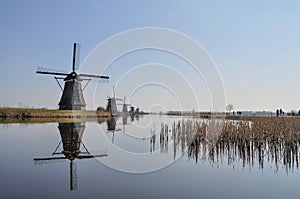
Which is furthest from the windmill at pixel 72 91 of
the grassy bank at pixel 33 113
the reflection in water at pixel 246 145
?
the reflection in water at pixel 246 145

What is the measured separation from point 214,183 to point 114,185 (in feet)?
7.92

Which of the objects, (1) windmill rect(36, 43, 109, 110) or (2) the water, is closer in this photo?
(2) the water

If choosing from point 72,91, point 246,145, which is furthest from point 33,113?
point 246,145

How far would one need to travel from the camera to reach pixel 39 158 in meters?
10.6

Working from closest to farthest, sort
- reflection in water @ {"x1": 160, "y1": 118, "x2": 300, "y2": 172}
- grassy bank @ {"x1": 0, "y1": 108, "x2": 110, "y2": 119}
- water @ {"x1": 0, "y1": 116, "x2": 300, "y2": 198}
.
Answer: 1. water @ {"x1": 0, "y1": 116, "x2": 300, "y2": 198}
2. reflection in water @ {"x1": 160, "y1": 118, "x2": 300, "y2": 172}
3. grassy bank @ {"x1": 0, "y1": 108, "x2": 110, "y2": 119}

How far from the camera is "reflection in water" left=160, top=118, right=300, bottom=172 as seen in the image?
966 cm

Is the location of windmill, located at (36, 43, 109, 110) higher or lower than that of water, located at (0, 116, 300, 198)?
higher

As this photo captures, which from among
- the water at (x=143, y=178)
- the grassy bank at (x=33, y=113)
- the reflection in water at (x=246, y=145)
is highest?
the grassy bank at (x=33, y=113)

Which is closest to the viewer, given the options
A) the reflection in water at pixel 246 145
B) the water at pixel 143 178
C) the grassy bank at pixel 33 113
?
the water at pixel 143 178

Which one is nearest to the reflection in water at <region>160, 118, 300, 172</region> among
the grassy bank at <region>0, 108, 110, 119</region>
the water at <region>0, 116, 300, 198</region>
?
the water at <region>0, 116, 300, 198</region>

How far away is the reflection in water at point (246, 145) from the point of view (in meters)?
9.66

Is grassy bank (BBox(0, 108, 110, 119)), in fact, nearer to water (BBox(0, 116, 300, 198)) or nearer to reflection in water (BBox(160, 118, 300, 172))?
water (BBox(0, 116, 300, 198))

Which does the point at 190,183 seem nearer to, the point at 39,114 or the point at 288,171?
the point at 288,171

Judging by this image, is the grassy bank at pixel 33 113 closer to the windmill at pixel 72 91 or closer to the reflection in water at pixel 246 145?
the windmill at pixel 72 91
